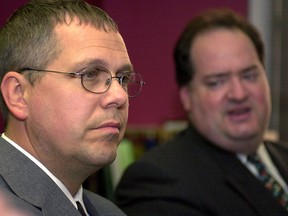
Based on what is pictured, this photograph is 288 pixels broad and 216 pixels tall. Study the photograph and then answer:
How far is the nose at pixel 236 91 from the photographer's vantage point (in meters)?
1.99

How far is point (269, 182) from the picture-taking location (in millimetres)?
1943

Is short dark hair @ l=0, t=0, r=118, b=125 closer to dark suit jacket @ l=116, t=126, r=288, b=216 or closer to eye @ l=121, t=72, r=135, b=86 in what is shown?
eye @ l=121, t=72, r=135, b=86

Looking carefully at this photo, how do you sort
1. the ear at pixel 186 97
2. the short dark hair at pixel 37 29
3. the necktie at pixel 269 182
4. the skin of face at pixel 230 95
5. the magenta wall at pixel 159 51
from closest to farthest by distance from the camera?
the short dark hair at pixel 37 29
the necktie at pixel 269 182
the skin of face at pixel 230 95
the ear at pixel 186 97
the magenta wall at pixel 159 51

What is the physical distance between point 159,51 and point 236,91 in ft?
3.37

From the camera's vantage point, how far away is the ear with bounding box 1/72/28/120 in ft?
4.04

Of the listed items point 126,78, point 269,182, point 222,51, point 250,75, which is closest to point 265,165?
point 269,182

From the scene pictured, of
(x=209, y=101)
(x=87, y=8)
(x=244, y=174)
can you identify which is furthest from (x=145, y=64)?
(x=87, y=8)

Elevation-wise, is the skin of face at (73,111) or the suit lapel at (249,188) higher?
the skin of face at (73,111)

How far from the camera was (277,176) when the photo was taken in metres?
2.04

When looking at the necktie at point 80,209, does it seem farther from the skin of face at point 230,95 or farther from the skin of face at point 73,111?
the skin of face at point 230,95

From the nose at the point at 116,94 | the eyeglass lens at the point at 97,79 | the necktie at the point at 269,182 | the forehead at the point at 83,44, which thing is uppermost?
the forehead at the point at 83,44

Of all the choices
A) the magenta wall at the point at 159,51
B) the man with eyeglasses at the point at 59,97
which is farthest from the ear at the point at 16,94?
the magenta wall at the point at 159,51

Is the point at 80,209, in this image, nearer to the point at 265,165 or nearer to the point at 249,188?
the point at 249,188

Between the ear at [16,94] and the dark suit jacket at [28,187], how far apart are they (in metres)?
0.07
